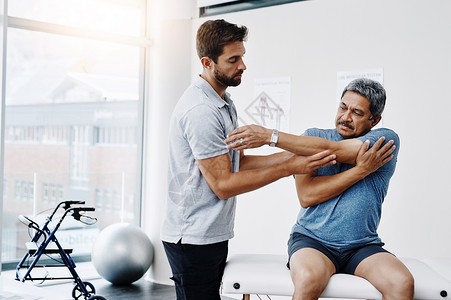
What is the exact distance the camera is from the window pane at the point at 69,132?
4195 mm

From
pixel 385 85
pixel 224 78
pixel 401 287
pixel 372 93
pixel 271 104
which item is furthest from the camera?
pixel 271 104

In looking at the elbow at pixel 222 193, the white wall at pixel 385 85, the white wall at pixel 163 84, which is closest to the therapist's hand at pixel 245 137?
the elbow at pixel 222 193

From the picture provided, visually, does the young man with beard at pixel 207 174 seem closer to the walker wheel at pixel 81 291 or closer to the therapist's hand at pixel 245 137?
the therapist's hand at pixel 245 137

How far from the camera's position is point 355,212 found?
2152 mm

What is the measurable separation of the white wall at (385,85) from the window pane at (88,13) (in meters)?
A: 0.86

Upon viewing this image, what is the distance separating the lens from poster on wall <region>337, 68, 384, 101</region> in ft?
11.7

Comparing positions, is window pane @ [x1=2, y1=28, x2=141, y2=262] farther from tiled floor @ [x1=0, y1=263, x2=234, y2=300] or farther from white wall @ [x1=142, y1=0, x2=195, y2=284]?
white wall @ [x1=142, y1=0, x2=195, y2=284]

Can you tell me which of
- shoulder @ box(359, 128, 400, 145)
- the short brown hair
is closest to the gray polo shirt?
the short brown hair

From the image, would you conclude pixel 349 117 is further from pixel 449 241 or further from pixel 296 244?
pixel 449 241

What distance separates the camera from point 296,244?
7.11 feet

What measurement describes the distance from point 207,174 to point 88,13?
2.89 metres

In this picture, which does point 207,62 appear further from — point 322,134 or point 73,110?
point 73,110

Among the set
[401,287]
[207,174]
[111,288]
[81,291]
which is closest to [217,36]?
[207,174]

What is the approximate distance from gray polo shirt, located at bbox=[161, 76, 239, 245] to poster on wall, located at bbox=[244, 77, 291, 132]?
6.38 ft
